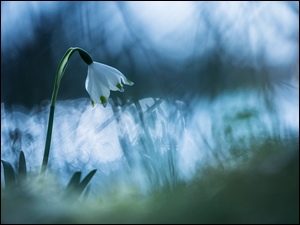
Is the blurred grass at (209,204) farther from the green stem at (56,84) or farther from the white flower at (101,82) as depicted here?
the white flower at (101,82)

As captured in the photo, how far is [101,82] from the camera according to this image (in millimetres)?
1041

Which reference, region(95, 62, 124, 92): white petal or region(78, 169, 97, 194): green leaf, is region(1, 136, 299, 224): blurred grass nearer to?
region(78, 169, 97, 194): green leaf

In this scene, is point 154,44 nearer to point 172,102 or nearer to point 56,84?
point 56,84

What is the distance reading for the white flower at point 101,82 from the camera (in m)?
1.02

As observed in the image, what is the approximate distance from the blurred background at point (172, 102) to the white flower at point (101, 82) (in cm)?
5

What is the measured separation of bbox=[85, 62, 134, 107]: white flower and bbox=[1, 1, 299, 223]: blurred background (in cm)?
5

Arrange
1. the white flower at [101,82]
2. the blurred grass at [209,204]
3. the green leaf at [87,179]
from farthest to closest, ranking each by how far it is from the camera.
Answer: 1. the white flower at [101,82]
2. the green leaf at [87,179]
3. the blurred grass at [209,204]

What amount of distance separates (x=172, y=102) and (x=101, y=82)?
0.39 m

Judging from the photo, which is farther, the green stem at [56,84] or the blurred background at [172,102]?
the green stem at [56,84]

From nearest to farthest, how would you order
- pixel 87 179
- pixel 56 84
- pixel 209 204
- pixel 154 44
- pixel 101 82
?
1. pixel 209 204
2. pixel 87 179
3. pixel 56 84
4. pixel 101 82
5. pixel 154 44

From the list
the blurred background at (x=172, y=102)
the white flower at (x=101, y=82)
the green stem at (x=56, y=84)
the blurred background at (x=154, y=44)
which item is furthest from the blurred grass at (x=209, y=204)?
the white flower at (x=101, y=82)

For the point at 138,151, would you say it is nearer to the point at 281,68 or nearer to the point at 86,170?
the point at 86,170

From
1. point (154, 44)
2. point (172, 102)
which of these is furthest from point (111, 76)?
point (154, 44)

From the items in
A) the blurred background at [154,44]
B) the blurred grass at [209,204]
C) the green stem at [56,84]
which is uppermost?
the blurred background at [154,44]
